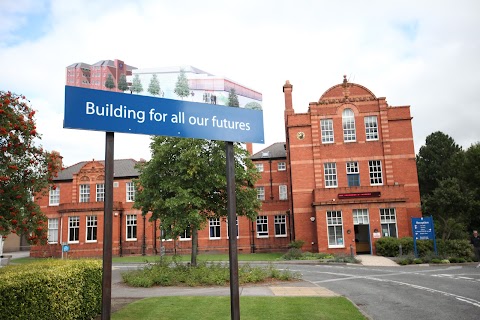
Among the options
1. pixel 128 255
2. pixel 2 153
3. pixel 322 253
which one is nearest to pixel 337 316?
pixel 2 153

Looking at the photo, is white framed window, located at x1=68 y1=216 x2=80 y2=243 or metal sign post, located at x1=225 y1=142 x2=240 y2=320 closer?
metal sign post, located at x1=225 y1=142 x2=240 y2=320

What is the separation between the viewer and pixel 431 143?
50906mm

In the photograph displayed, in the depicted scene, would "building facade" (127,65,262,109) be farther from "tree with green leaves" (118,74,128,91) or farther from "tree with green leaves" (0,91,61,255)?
"tree with green leaves" (0,91,61,255)

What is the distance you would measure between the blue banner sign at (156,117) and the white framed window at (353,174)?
2821cm

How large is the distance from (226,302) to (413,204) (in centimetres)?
2531

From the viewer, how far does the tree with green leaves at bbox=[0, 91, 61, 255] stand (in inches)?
445

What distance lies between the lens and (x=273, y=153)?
1639 inches

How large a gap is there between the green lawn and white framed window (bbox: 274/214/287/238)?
1021 inches

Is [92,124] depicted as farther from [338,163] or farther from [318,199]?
[338,163]

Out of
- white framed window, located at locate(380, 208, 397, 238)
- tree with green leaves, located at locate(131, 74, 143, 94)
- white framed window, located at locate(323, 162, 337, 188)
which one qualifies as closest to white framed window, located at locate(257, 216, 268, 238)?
white framed window, located at locate(323, 162, 337, 188)

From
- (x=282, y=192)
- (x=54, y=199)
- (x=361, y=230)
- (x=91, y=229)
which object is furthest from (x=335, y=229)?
(x=54, y=199)

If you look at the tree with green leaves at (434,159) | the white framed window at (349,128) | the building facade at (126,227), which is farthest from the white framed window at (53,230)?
the tree with green leaves at (434,159)

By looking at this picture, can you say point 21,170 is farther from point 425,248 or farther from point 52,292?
point 425,248

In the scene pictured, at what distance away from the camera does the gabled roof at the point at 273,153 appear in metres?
40.6
